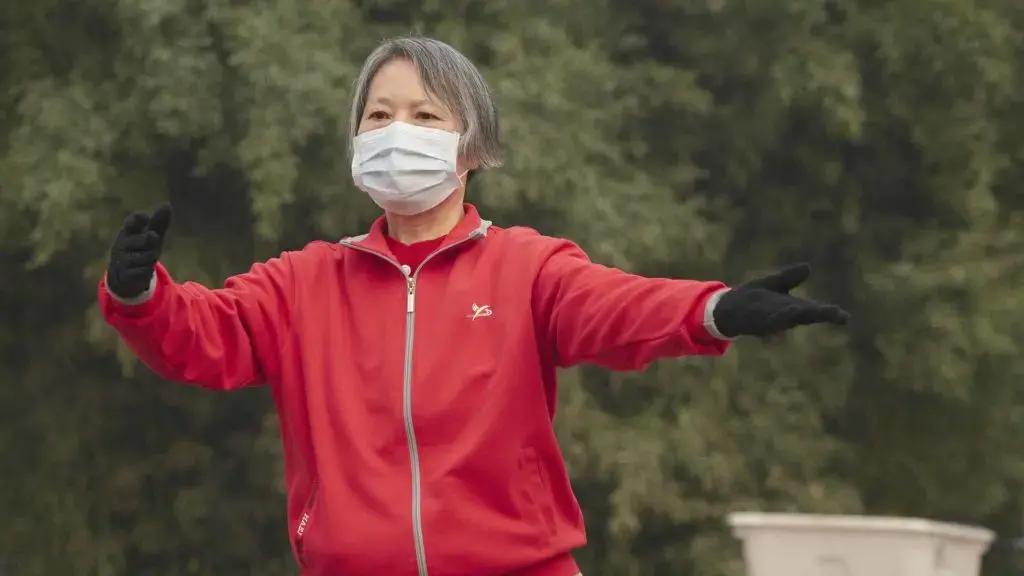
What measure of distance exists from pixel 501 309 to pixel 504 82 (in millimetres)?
5167

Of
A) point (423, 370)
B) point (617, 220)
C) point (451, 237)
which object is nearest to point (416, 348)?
point (423, 370)

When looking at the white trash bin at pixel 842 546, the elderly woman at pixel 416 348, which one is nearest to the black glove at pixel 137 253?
the elderly woman at pixel 416 348

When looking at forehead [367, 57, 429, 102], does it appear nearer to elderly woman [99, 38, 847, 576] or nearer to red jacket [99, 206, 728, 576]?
elderly woman [99, 38, 847, 576]

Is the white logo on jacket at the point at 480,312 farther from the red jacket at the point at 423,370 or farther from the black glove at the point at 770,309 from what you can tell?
the black glove at the point at 770,309

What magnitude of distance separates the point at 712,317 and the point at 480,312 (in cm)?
46

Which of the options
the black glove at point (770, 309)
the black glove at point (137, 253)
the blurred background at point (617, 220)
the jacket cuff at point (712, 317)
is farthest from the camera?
the blurred background at point (617, 220)

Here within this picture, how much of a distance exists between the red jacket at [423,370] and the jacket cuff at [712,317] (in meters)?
0.07

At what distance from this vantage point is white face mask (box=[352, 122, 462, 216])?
8.12 feet

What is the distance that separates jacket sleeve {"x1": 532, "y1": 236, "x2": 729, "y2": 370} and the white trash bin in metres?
1.57

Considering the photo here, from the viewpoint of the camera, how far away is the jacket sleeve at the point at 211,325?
2.20m

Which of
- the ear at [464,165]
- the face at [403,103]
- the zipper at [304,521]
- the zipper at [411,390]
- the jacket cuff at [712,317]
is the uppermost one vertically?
the face at [403,103]

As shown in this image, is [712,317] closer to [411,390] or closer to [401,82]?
[411,390]

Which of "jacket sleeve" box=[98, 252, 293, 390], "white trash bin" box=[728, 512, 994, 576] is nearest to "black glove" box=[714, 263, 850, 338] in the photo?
"jacket sleeve" box=[98, 252, 293, 390]

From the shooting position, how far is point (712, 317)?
79.3 inches
